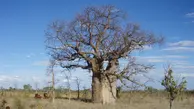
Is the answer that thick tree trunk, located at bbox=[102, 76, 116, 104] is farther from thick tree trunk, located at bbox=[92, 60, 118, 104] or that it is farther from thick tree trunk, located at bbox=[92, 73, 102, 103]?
thick tree trunk, located at bbox=[92, 73, 102, 103]

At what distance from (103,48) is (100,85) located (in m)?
3.59

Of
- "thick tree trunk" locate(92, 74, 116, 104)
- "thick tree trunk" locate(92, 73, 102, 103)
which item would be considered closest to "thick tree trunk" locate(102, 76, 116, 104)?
"thick tree trunk" locate(92, 74, 116, 104)

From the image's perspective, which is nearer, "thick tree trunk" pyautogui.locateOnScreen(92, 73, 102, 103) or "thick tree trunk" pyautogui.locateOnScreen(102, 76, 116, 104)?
"thick tree trunk" pyautogui.locateOnScreen(92, 73, 102, 103)

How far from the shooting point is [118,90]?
42188mm

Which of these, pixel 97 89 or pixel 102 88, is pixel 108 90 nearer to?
pixel 102 88

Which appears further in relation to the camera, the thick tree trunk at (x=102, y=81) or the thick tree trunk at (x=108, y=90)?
the thick tree trunk at (x=108, y=90)

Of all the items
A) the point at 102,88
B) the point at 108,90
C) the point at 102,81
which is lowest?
the point at 108,90

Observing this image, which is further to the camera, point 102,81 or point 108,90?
point 108,90

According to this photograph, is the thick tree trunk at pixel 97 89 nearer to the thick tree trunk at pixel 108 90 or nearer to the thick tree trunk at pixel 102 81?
the thick tree trunk at pixel 102 81

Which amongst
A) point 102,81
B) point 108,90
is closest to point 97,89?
point 102,81

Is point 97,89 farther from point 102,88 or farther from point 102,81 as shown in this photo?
point 102,81

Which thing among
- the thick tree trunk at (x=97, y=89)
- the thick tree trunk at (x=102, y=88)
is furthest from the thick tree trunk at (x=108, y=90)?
the thick tree trunk at (x=97, y=89)

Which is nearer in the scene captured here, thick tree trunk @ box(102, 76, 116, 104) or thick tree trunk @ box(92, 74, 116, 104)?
thick tree trunk @ box(92, 74, 116, 104)

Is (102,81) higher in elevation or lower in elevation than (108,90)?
higher
